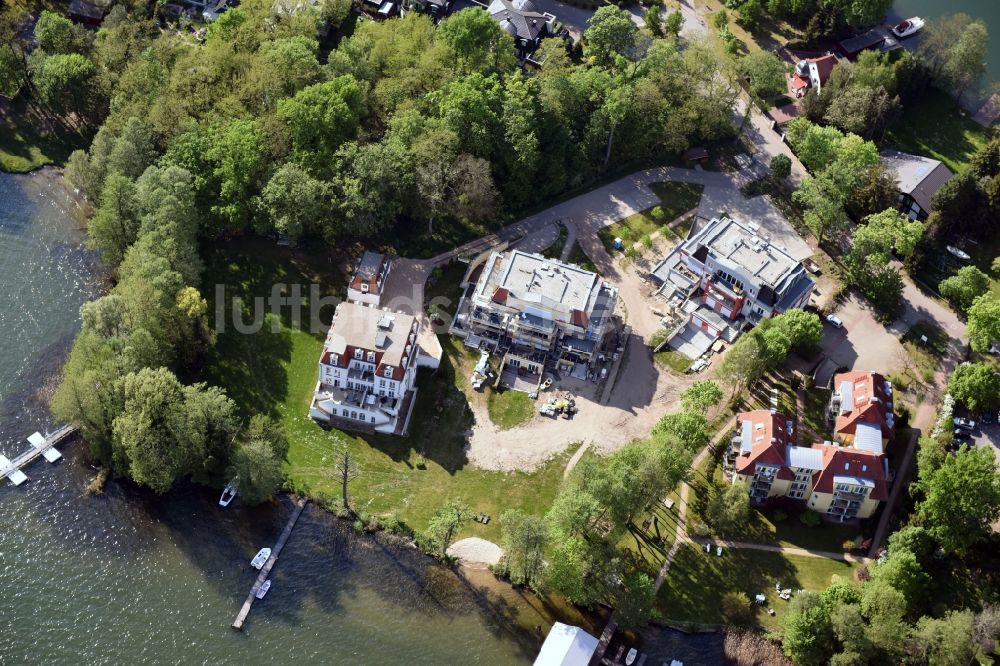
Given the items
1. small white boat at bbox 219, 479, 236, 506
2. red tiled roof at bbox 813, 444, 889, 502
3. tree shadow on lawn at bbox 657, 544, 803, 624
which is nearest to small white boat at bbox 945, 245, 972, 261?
red tiled roof at bbox 813, 444, 889, 502

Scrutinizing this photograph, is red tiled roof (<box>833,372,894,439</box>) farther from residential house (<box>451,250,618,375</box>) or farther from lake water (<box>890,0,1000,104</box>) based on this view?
lake water (<box>890,0,1000,104</box>)

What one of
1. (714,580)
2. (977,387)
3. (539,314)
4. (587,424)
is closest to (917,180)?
(977,387)

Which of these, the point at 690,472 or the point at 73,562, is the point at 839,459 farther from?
the point at 73,562

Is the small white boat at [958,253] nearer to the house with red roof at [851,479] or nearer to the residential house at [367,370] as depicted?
the house with red roof at [851,479]

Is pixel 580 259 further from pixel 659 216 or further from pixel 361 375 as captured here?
pixel 361 375

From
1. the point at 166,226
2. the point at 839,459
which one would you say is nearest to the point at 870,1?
the point at 839,459

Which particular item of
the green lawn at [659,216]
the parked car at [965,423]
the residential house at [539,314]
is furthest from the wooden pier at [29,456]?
the parked car at [965,423]

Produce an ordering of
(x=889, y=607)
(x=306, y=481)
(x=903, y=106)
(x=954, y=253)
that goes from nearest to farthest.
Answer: (x=889, y=607), (x=306, y=481), (x=954, y=253), (x=903, y=106)
